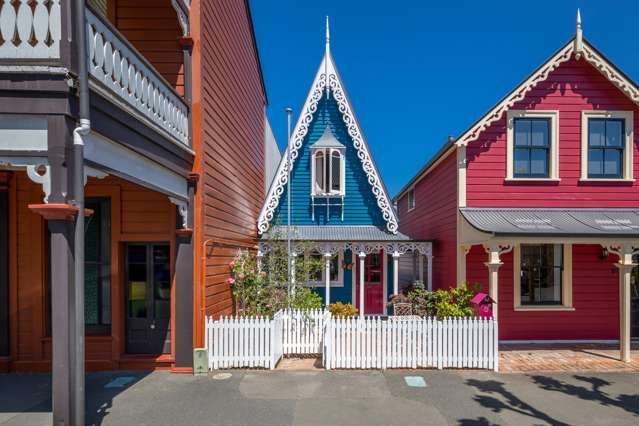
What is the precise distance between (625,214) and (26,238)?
14.8 m

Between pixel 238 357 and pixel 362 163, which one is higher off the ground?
pixel 362 163

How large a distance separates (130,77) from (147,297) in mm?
4735

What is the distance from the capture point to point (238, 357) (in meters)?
7.70

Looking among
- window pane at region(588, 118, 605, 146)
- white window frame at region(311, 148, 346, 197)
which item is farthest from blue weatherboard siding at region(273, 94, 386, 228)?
window pane at region(588, 118, 605, 146)

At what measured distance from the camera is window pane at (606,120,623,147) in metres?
10.0

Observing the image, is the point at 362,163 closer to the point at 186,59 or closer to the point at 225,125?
the point at 225,125

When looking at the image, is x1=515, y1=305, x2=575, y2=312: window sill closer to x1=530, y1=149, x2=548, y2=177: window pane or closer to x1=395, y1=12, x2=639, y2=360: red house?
x1=395, y1=12, x2=639, y2=360: red house

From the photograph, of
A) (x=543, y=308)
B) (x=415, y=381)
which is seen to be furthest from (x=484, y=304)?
(x=543, y=308)

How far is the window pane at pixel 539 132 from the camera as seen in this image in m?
10.0

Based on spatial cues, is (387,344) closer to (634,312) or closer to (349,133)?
(349,133)

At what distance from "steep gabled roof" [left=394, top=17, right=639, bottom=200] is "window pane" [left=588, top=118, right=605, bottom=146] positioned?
941 mm

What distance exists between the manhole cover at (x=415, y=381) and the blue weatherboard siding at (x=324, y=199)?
5.87m

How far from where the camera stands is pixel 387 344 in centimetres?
787

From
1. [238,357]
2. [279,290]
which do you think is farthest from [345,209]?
[238,357]
